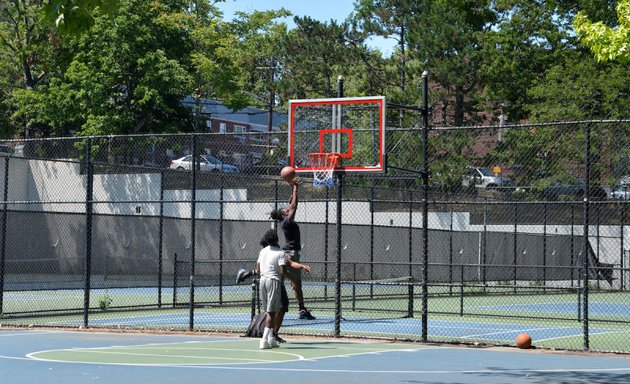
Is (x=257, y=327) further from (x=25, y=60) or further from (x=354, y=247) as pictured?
(x=25, y=60)

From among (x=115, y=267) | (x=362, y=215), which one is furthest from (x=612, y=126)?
(x=115, y=267)

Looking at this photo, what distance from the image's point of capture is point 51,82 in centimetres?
5066

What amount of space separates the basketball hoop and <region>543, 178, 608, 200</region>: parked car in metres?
17.1

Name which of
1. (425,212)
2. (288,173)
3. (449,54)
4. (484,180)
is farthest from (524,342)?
(449,54)

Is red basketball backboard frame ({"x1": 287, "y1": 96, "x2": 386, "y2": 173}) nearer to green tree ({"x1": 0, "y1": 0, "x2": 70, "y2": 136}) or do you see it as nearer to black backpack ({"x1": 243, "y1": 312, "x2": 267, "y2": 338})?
black backpack ({"x1": 243, "y1": 312, "x2": 267, "y2": 338})

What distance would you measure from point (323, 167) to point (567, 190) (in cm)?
2046

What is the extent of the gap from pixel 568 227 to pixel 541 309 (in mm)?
10604

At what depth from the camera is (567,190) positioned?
35750 millimetres

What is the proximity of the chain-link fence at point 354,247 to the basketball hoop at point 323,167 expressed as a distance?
710mm

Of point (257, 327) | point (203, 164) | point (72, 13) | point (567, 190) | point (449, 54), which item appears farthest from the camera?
point (449, 54)

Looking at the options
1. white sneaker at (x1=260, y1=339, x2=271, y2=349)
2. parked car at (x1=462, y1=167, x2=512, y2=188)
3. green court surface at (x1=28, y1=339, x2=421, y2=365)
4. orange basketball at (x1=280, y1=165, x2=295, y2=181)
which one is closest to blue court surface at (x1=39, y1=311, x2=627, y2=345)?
green court surface at (x1=28, y1=339, x2=421, y2=365)

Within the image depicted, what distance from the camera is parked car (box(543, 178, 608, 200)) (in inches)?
1329

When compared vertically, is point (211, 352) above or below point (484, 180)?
below

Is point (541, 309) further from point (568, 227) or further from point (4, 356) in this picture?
point (4, 356)
